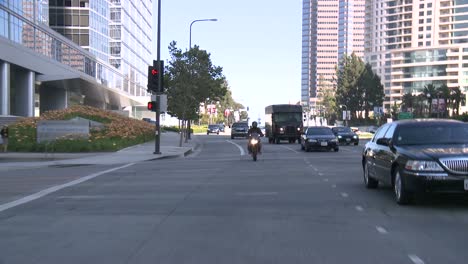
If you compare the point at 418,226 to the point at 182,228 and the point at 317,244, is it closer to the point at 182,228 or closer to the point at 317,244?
the point at 317,244

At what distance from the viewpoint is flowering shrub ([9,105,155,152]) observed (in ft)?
104

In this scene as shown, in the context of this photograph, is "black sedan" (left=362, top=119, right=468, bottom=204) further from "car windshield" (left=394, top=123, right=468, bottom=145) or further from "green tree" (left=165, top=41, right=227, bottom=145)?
"green tree" (left=165, top=41, right=227, bottom=145)

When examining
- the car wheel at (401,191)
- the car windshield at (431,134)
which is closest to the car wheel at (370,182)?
the car windshield at (431,134)

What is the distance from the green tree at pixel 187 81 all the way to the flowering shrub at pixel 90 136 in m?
3.52

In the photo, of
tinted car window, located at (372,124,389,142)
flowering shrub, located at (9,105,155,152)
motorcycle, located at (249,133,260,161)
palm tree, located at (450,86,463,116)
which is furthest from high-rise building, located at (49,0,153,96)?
tinted car window, located at (372,124,389,142)

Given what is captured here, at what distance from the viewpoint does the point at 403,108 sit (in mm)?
135250

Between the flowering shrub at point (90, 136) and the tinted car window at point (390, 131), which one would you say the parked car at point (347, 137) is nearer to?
the flowering shrub at point (90, 136)

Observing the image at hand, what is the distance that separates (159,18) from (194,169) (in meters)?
12.9

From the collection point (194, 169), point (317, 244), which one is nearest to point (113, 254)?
point (317, 244)

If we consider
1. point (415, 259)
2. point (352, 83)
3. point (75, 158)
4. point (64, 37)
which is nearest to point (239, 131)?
point (64, 37)

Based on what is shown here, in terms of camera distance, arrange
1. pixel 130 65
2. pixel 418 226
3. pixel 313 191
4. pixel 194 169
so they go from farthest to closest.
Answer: pixel 130 65, pixel 194 169, pixel 313 191, pixel 418 226

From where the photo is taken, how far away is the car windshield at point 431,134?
1111 centimetres

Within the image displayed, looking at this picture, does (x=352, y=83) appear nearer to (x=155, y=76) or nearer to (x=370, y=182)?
(x=155, y=76)

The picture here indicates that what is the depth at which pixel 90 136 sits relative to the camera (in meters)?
36.5
